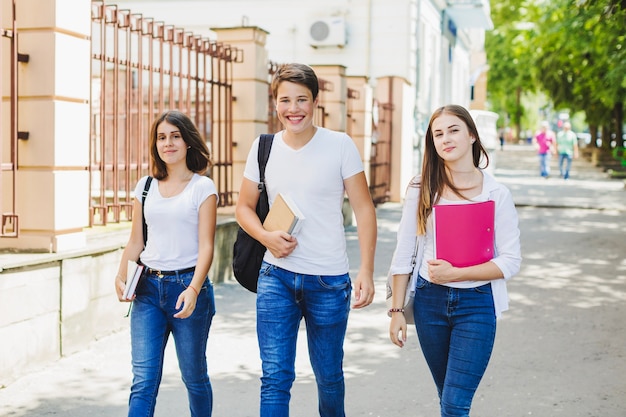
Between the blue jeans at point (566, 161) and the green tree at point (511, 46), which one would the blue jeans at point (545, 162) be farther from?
the green tree at point (511, 46)

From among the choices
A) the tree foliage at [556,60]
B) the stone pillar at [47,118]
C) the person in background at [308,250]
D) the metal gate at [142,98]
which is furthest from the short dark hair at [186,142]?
the tree foliage at [556,60]

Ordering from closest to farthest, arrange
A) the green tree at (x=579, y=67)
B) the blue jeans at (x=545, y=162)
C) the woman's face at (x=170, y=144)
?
the woman's face at (x=170, y=144) → the green tree at (x=579, y=67) → the blue jeans at (x=545, y=162)

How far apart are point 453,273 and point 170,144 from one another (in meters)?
1.47

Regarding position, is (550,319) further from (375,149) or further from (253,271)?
(375,149)

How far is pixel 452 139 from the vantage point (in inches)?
149

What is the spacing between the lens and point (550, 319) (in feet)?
25.8

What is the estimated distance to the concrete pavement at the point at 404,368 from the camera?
Answer: 527cm

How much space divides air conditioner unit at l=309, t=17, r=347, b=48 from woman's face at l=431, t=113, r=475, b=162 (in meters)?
16.9

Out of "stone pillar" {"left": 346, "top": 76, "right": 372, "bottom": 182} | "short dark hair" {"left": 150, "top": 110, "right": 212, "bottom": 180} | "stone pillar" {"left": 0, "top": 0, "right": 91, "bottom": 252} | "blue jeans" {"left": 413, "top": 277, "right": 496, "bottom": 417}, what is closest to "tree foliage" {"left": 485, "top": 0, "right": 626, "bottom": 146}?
"stone pillar" {"left": 346, "top": 76, "right": 372, "bottom": 182}

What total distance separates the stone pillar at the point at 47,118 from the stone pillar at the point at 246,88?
4007mm

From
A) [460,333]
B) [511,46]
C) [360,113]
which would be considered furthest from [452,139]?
[511,46]

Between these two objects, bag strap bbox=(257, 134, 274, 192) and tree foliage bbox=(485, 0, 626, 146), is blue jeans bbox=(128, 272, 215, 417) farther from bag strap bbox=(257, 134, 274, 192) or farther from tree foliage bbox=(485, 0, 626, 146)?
tree foliage bbox=(485, 0, 626, 146)

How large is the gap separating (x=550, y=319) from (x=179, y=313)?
471 centimetres

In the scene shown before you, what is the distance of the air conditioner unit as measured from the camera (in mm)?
20375
